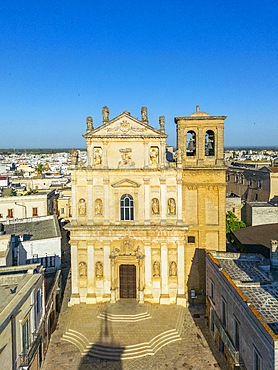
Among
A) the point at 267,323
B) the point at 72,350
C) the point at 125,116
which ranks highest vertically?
the point at 125,116

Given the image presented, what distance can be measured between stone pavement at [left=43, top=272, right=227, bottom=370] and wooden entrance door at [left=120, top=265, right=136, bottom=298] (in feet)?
4.33

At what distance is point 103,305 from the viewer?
25.4 meters

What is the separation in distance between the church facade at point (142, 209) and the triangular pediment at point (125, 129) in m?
0.07

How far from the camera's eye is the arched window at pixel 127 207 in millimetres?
25953

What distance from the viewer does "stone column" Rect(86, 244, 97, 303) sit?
25.8 m

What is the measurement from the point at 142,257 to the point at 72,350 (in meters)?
7.80

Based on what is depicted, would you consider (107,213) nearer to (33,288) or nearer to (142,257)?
(142,257)

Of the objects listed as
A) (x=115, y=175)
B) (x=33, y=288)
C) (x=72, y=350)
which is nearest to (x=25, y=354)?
(x=33, y=288)

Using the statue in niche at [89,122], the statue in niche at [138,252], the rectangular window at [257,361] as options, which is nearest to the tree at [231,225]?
the statue in niche at [138,252]

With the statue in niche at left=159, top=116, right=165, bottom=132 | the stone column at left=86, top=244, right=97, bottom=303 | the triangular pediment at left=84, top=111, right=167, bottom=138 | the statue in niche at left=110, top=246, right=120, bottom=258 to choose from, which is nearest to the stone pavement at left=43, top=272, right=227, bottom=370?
the stone column at left=86, top=244, right=97, bottom=303

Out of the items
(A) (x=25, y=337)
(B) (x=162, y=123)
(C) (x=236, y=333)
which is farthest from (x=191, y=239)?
(A) (x=25, y=337)

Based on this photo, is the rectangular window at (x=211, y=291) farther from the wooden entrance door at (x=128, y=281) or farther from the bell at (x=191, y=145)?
the bell at (x=191, y=145)

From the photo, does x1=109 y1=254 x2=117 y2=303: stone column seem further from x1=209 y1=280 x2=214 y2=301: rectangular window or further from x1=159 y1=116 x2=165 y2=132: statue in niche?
x1=159 y1=116 x2=165 y2=132: statue in niche

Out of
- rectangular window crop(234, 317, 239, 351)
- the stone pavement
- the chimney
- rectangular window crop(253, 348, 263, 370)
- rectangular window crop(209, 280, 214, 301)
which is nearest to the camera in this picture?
rectangular window crop(253, 348, 263, 370)
